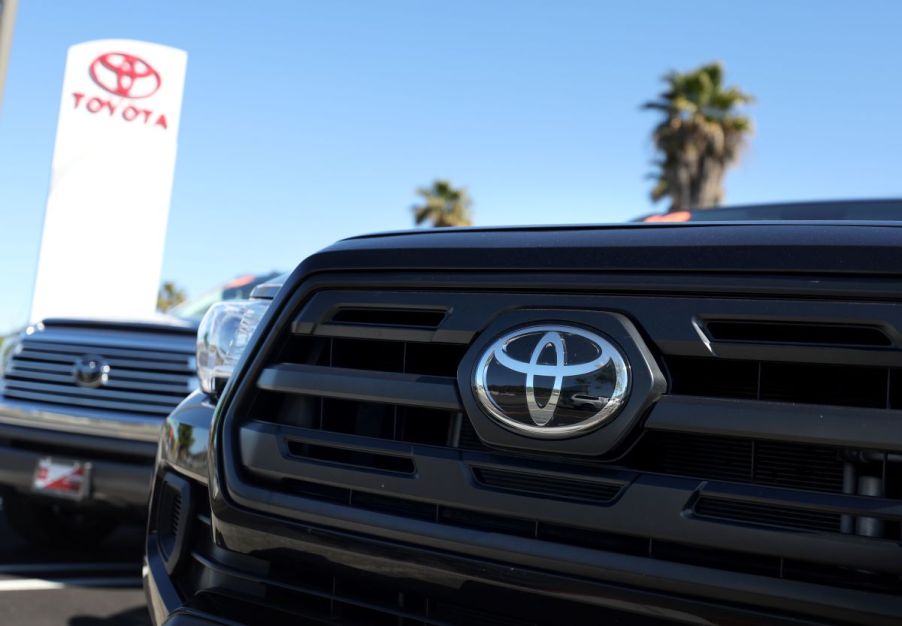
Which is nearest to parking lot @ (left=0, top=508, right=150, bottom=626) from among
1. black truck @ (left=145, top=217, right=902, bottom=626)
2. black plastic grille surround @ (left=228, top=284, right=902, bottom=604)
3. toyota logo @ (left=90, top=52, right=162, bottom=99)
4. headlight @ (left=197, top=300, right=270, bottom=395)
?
headlight @ (left=197, top=300, right=270, bottom=395)

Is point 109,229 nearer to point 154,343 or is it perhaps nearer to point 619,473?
point 154,343

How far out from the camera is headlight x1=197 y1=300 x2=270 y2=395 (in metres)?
2.20

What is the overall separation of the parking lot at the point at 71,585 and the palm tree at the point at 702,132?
2427 centimetres

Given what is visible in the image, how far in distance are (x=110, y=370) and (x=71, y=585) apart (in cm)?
107

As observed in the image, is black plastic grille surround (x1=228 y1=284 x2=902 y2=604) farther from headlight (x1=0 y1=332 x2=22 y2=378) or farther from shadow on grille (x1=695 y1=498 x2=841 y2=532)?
headlight (x1=0 y1=332 x2=22 y2=378)

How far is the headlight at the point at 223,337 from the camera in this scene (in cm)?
220

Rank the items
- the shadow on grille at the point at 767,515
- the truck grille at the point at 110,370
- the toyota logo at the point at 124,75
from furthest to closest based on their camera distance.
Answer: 1. the toyota logo at the point at 124,75
2. the truck grille at the point at 110,370
3. the shadow on grille at the point at 767,515

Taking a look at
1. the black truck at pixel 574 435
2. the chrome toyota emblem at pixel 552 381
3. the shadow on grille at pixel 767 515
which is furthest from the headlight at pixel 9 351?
the shadow on grille at pixel 767 515

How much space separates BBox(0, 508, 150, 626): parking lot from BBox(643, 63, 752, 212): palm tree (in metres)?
24.3

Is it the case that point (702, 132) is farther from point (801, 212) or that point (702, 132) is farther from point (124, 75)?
point (801, 212)

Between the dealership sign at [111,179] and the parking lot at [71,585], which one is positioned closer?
the parking lot at [71,585]

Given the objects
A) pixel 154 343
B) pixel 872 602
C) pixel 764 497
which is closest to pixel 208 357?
pixel 764 497

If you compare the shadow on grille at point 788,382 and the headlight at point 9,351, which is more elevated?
the shadow on grille at point 788,382

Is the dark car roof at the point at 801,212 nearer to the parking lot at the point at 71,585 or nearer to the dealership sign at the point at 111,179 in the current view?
the parking lot at the point at 71,585
